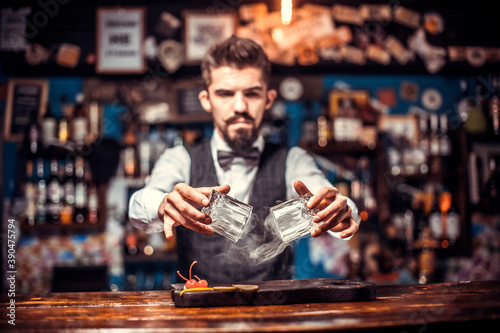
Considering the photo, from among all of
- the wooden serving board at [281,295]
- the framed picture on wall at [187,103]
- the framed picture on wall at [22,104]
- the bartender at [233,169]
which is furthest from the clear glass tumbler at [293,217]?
the framed picture on wall at [22,104]

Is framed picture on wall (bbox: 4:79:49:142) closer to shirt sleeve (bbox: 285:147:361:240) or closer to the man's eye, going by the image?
the man's eye

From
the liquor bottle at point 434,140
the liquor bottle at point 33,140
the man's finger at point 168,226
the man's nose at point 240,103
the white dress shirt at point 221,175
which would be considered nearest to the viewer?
the man's finger at point 168,226

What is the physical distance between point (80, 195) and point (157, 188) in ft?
6.65

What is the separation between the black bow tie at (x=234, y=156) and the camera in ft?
7.45

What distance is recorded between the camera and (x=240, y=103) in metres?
2.12

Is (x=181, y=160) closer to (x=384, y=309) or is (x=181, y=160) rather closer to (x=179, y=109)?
(x=384, y=309)

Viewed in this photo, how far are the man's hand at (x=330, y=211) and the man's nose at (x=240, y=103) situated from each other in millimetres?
628

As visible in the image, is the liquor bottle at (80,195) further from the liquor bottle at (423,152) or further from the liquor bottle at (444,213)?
the liquor bottle at (444,213)

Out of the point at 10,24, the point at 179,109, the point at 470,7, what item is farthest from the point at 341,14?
the point at 10,24

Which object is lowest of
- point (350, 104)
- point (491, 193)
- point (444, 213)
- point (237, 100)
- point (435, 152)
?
point (444, 213)

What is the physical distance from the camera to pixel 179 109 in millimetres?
4047

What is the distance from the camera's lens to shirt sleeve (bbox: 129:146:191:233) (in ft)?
6.21

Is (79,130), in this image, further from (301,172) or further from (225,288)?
(225,288)

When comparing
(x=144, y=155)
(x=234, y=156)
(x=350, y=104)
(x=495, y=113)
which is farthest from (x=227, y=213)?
(x=495, y=113)
